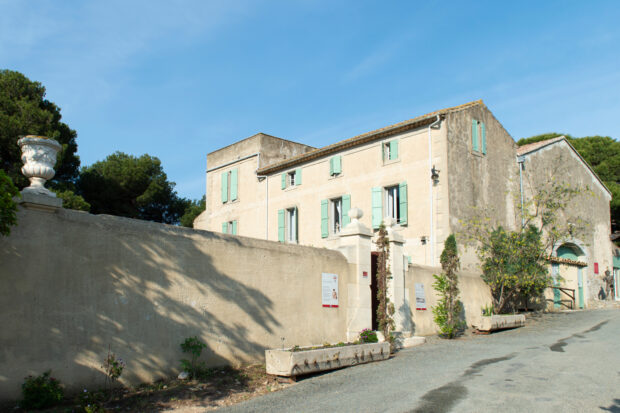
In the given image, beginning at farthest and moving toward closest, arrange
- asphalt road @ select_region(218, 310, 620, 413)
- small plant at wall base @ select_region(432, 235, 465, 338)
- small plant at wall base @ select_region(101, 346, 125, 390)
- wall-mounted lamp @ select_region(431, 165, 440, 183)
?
wall-mounted lamp @ select_region(431, 165, 440, 183), small plant at wall base @ select_region(432, 235, 465, 338), small plant at wall base @ select_region(101, 346, 125, 390), asphalt road @ select_region(218, 310, 620, 413)

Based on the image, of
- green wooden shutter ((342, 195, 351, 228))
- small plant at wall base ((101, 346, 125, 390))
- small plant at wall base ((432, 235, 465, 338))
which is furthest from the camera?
green wooden shutter ((342, 195, 351, 228))

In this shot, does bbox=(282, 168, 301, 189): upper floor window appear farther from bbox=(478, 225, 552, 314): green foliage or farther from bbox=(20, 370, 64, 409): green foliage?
bbox=(20, 370, 64, 409): green foliage

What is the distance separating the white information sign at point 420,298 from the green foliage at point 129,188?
21.8 m

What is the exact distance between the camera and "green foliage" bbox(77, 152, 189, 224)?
3150 cm

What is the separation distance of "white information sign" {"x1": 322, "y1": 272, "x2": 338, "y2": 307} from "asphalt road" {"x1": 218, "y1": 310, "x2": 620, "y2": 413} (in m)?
1.73

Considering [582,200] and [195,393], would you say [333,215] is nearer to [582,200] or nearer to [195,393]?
[582,200]

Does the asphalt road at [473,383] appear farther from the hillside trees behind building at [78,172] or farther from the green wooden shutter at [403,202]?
the hillside trees behind building at [78,172]

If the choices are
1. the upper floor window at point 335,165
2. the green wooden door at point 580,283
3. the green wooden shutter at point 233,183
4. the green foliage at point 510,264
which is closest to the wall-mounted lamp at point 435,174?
the green foliage at point 510,264

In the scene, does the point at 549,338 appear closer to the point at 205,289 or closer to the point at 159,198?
the point at 205,289

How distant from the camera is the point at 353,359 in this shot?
9602mm

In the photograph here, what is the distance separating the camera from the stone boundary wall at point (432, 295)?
1448 centimetres

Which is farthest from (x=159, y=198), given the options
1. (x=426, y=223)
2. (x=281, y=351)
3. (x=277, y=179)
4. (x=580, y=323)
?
(x=281, y=351)

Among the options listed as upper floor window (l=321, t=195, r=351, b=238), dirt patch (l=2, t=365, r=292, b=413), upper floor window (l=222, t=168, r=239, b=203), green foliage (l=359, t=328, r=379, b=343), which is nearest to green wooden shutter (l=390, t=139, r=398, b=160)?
upper floor window (l=321, t=195, r=351, b=238)

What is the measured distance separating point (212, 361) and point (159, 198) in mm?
27642
